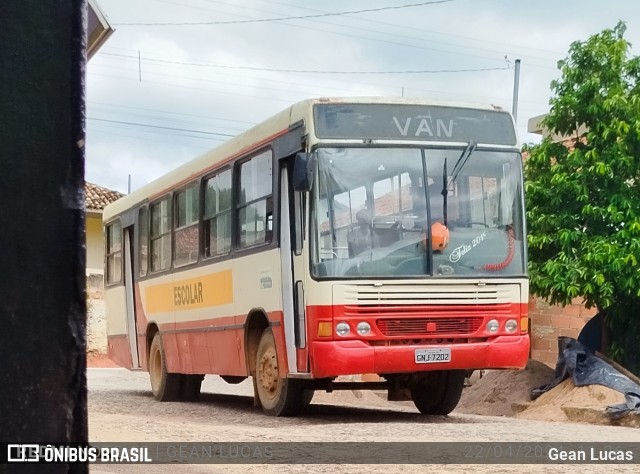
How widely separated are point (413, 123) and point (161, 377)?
6.60m

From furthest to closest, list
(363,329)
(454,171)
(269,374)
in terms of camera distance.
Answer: (269,374)
(454,171)
(363,329)

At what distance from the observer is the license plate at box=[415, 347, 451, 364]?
1156cm

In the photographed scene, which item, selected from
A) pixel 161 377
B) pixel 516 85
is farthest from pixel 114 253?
pixel 516 85

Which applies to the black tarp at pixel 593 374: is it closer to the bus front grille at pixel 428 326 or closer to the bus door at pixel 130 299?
the bus front grille at pixel 428 326

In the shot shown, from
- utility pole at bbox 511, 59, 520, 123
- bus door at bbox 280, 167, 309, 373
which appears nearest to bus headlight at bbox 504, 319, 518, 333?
bus door at bbox 280, 167, 309, 373

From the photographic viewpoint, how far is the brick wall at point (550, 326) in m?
22.1

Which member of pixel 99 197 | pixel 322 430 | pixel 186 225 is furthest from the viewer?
pixel 99 197

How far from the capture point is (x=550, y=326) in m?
22.5

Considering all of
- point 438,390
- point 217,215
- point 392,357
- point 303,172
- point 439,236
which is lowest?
point 438,390

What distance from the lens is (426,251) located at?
11766 millimetres

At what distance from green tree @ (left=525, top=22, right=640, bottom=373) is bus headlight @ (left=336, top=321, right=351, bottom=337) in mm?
6548

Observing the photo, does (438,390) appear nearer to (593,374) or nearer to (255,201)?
(255,201)

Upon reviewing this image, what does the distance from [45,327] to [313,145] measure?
1013 cm

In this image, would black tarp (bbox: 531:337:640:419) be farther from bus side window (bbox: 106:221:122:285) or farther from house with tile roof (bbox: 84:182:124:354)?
house with tile roof (bbox: 84:182:124:354)
